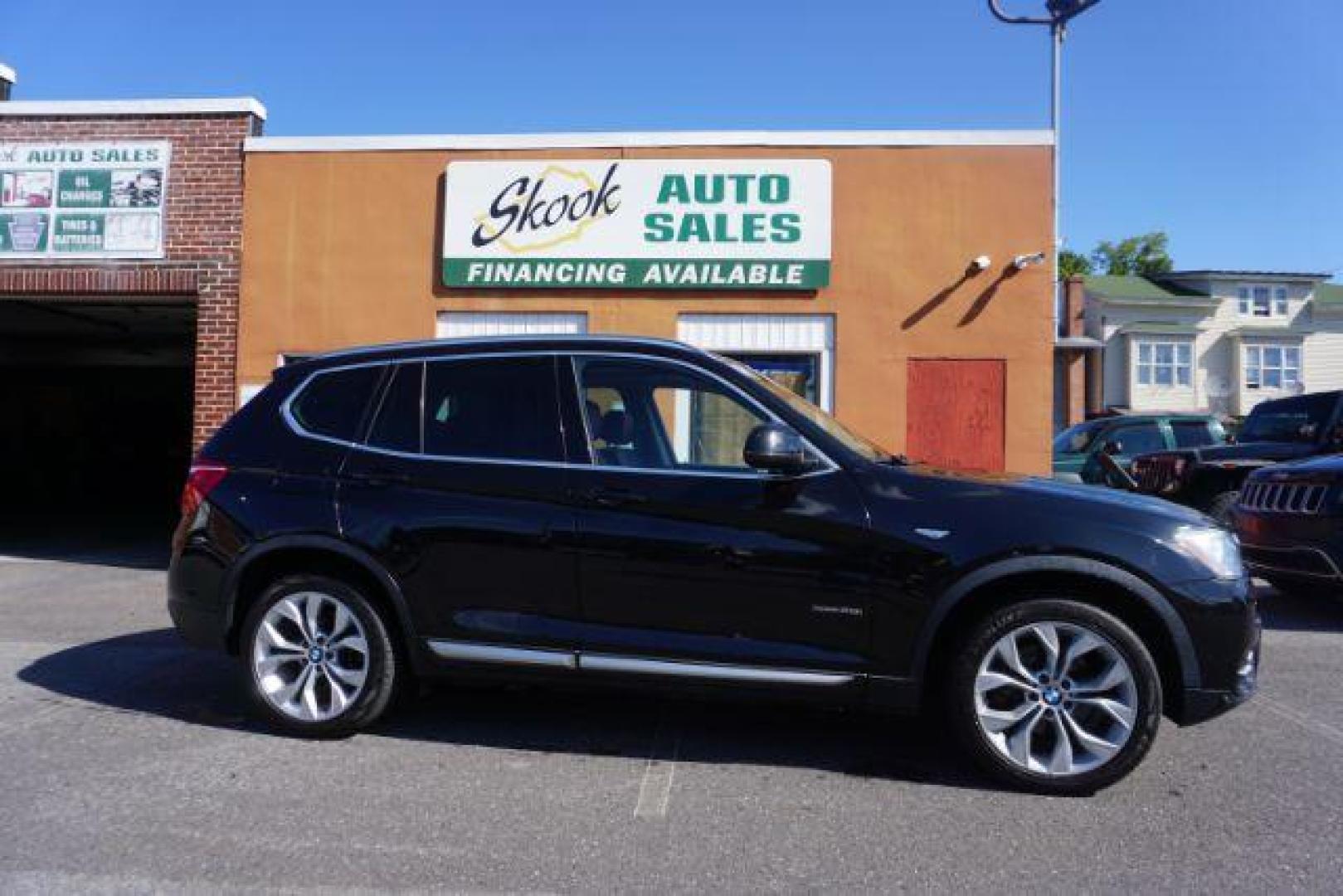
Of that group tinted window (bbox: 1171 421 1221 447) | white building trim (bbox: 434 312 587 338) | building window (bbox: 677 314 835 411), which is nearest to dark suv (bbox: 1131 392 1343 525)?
tinted window (bbox: 1171 421 1221 447)

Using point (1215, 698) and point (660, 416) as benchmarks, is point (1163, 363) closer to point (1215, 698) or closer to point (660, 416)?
point (1215, 698)

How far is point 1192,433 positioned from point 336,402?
13464 mm

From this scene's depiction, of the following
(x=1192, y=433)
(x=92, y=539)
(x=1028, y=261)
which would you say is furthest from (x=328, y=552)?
(x=1192, y=433)

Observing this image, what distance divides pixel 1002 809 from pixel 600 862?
61.4 inches

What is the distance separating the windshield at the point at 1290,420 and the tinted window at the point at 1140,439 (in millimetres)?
3160

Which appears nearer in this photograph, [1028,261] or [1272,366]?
[1028,261]

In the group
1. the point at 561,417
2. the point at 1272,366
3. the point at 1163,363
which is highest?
the point at 1272,366

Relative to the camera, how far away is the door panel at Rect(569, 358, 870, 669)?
3943 mm

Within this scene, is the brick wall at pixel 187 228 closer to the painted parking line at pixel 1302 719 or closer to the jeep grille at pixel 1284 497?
the painted parking line at pixel 1302 719

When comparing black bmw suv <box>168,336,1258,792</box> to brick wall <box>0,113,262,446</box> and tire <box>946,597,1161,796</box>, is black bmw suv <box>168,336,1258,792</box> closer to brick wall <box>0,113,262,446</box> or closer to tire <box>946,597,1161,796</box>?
tire <box>946,597,1161,796</box>

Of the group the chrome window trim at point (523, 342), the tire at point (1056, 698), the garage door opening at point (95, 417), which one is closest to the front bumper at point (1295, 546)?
the tire at point (1056, 698)

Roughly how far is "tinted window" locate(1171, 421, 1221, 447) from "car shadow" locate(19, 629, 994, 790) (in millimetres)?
11415

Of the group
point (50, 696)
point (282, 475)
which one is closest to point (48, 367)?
point (50, 696)

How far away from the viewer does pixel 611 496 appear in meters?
4.15
